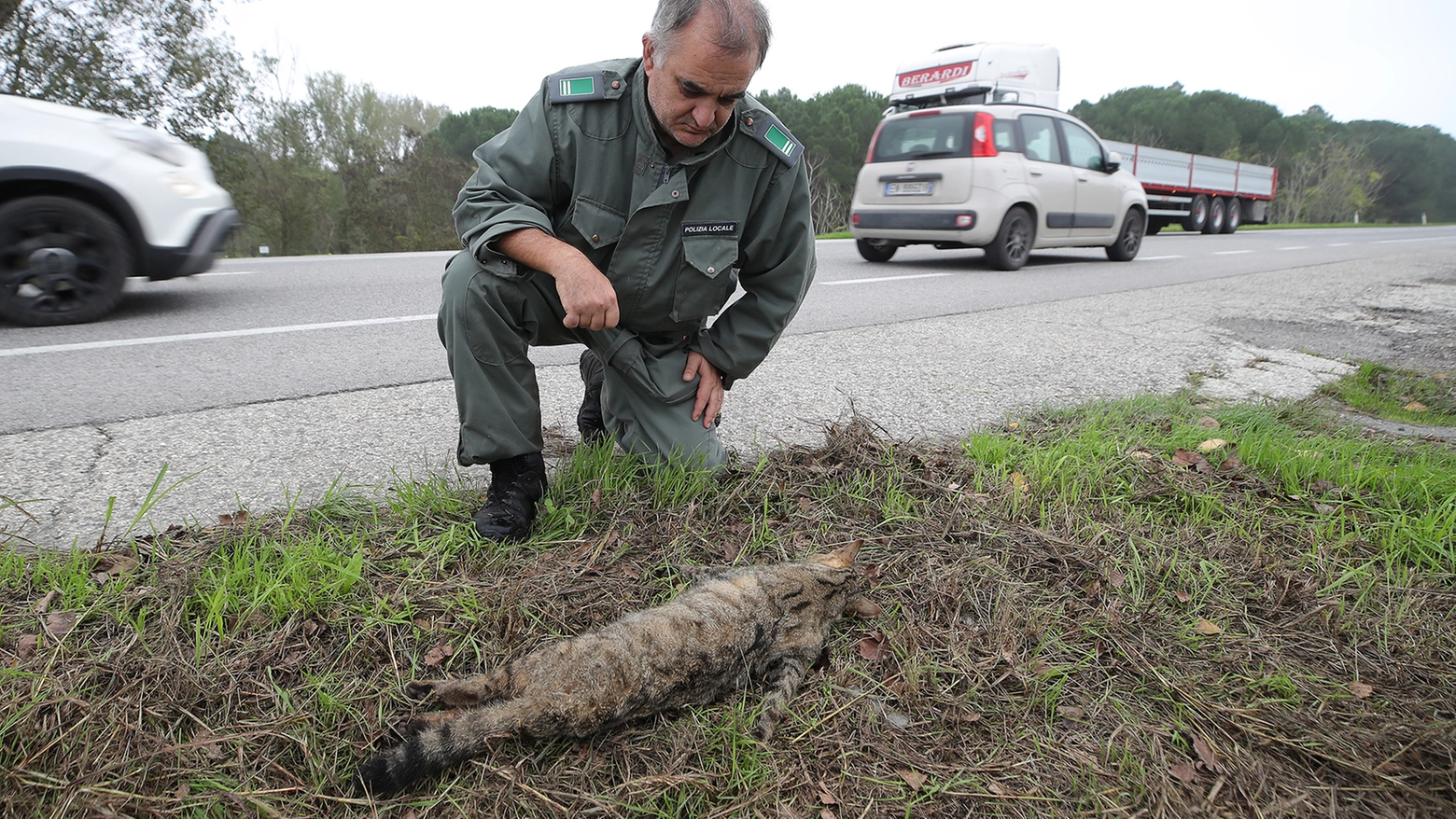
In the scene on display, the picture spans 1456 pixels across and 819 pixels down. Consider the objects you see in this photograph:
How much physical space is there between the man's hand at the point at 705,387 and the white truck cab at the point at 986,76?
1192cm

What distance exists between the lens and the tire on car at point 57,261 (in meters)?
4.89

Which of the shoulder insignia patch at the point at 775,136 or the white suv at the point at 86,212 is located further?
the white suv at the point at 86,212

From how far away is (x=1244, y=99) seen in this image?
6138cm

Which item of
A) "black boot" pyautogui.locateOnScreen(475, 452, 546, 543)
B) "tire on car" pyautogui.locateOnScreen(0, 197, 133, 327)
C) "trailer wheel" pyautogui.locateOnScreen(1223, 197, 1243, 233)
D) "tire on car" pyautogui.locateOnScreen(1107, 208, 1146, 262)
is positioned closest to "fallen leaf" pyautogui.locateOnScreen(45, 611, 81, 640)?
"black boot" pyautogui.locateOnScreen(475, 452, 546, 543)

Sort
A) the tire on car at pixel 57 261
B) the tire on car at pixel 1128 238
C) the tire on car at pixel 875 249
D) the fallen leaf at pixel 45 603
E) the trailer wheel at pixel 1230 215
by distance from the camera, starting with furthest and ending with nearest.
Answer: the trailer wheel at pixel 1230 215
the tire on car at pixel 1128 238
the tire on car at pixel 875 249
the tire on car at pixel 57 261
the fallen leaf at pixel 45 603

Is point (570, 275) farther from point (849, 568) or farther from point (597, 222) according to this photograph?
point (849, 568)

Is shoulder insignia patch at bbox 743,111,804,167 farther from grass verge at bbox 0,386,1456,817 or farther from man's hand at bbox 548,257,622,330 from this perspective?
grass verge at bbox 0,386,1456,817

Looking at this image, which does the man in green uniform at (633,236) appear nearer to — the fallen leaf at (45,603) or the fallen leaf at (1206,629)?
the fallen leaf at (45,603)

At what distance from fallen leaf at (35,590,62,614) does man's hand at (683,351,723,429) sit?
1797 millimetres

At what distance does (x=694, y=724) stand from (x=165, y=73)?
2104 centimetres

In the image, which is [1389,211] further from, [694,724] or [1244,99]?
[694,724]

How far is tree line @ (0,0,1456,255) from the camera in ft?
53.4

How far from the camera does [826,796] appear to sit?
1.63 m

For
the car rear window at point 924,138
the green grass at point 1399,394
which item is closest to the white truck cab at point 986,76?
the car rear window at point 924,138
